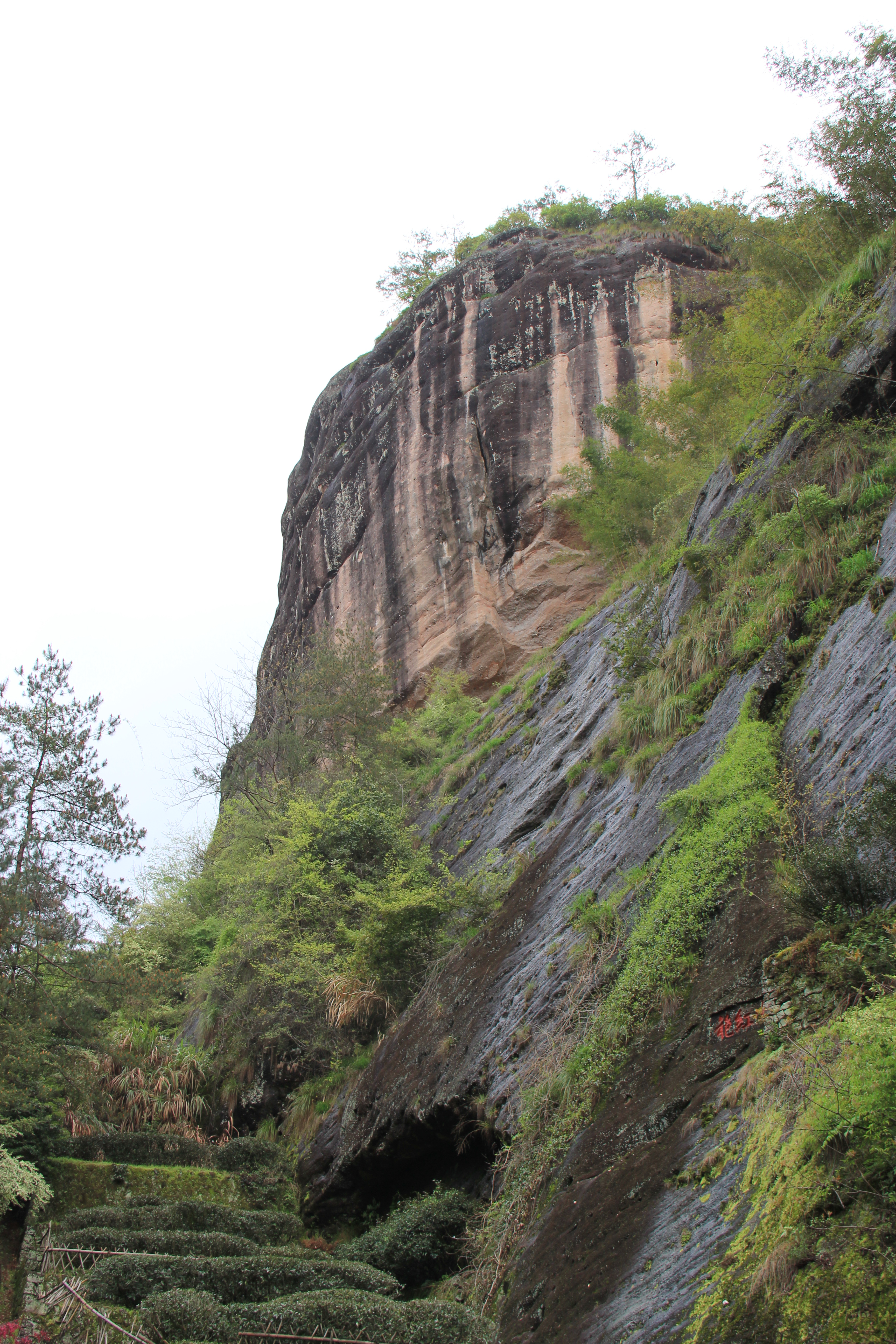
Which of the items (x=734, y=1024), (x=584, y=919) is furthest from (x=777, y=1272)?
(x=584, y=919)

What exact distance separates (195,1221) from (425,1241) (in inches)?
128

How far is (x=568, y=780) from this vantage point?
10.7 meters

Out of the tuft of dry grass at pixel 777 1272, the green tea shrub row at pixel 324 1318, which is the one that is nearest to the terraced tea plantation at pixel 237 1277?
the green tea shrub row at pixel 324 1318

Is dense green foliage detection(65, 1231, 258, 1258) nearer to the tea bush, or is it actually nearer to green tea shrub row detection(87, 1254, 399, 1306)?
the tea bush

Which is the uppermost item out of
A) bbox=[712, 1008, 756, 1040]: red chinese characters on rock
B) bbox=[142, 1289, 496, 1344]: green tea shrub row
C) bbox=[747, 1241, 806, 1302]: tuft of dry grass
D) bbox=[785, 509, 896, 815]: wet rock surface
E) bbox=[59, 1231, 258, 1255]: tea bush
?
bbox=[785, 509, 896, 815]: wet rock surface

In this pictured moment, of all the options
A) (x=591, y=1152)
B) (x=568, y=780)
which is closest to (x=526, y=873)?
(x=568, y=780)

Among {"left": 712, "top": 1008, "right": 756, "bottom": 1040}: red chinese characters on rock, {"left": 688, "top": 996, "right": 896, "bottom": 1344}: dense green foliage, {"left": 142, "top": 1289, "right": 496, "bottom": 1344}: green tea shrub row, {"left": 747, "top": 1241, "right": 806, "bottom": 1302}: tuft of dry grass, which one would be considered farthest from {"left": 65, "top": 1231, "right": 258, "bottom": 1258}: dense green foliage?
{"left": 747, "top": 1241, "right": 806, "bottom": 1302}: tuft of dry grass

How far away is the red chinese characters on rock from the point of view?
15.1 ft

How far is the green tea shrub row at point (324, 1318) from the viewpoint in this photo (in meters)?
5.07

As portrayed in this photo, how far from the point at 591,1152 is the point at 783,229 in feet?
40.4

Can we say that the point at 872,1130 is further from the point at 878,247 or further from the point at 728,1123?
the point at 878,247

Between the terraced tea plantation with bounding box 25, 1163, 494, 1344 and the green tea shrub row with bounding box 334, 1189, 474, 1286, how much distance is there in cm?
1

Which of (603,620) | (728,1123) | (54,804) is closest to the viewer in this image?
(728,1123)

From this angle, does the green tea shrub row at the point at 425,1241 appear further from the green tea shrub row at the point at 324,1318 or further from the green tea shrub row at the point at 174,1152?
the green tea shrub row at the point at 174,1152
